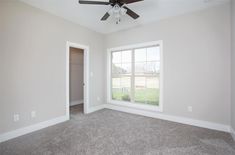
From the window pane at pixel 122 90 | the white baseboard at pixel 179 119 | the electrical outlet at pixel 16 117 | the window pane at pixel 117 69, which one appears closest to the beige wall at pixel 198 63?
the white baseboard at pixel 179 119

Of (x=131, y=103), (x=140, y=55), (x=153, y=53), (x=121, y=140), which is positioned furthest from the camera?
(x=131, y=103)

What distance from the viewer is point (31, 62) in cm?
270

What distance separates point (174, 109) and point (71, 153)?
264 cm

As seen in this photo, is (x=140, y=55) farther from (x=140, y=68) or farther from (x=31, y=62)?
(x=31, y=62)

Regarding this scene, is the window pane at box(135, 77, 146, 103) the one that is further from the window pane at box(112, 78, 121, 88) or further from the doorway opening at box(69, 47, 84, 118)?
the doorway opening at box(69, 47, 84, 118)

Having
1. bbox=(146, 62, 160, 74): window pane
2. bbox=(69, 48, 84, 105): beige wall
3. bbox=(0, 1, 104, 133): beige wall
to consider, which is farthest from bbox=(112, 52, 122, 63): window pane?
bbox=(69, 48, 84, 105): beige wall

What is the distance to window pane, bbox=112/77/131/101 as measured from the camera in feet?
14.0

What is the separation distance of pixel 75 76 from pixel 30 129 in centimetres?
295

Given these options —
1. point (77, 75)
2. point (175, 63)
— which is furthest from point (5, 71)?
point (175, 63)

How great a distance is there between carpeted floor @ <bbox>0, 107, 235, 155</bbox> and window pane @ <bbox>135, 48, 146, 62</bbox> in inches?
76.8

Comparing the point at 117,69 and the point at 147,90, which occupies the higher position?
the point at 117,69

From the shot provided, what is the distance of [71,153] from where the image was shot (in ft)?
6.36

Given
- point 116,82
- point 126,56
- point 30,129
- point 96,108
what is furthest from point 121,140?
point 126,56

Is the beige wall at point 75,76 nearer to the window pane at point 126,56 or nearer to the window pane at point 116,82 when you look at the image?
the window pane at point 116,82
